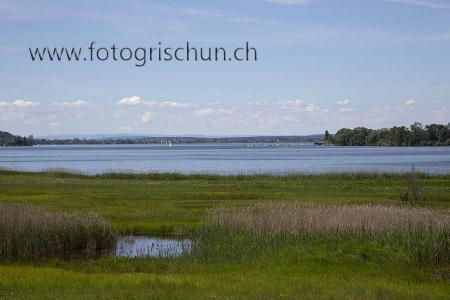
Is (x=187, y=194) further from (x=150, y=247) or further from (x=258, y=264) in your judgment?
(x=258, y=264)

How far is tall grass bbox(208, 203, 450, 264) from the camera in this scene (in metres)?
22.6

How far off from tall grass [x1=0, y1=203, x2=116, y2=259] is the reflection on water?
31.9 inches

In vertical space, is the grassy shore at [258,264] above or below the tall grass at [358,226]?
below

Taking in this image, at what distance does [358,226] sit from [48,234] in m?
11.8

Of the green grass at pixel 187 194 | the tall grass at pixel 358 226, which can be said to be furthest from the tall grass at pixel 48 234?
the tall grass at pixel 358 226

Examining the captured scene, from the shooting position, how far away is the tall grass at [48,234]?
22950 millimetres

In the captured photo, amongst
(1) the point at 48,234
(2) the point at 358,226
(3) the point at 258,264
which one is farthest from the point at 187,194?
(3) the point at 258,264

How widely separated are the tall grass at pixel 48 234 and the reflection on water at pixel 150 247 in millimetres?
810

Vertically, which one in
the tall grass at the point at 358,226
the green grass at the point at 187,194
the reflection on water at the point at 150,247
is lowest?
the reflection on water at the point at 150,247

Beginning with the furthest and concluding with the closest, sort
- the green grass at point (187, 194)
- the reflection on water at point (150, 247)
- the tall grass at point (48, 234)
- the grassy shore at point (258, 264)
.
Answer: the green grass at point (187, 194) → the reflection on water at point (150, 247) → the tall grass at point (48, 234) → the grassy shore at point (258, 264)

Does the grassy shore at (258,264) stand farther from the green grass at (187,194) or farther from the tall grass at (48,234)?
the tall grass at (48,234)

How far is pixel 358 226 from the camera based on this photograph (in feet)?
83.5

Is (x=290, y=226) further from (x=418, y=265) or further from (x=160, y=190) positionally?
(x=160, y=190)

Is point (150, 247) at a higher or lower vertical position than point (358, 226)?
lower
